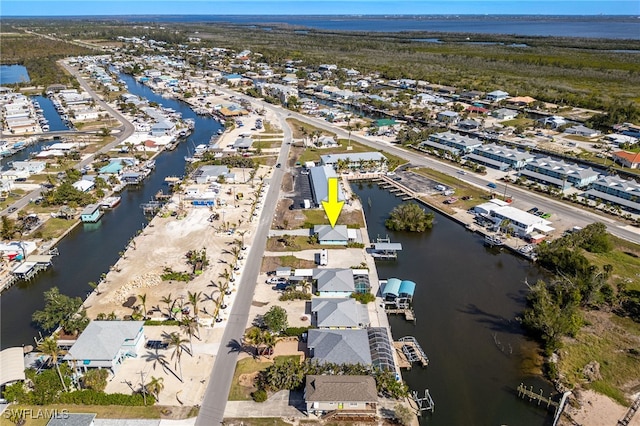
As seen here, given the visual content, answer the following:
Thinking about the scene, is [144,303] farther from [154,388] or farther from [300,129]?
[300,129]

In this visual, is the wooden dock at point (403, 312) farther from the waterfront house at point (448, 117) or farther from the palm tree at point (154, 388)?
the waterfront house at point (448, 117)

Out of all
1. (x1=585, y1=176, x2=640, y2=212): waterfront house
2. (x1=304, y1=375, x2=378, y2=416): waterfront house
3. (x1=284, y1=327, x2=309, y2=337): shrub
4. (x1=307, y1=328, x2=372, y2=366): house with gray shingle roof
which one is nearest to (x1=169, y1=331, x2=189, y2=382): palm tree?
(x1=284, y1=327, x2=309, y2=337): shrub

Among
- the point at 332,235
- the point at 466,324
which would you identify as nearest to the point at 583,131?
the point at 332,235

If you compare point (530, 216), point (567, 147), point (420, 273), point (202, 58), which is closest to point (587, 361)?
point (420, 273)

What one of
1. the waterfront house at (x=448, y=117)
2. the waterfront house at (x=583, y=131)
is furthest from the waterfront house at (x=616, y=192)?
the waterfront house at (x=448, y=117)

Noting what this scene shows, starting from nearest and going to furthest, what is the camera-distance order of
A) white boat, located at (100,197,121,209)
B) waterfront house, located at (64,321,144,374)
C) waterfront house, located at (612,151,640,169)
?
1. waterfront house, located at (64,321,144,374)
2. white boat, located at (100,197,121,209)
3. waterfront house, located at (612,151,640,169)

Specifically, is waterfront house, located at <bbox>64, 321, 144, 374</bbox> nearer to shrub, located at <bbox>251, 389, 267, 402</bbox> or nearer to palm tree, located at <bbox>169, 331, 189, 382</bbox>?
palm tree, located at <bbox>169, 331, 189, 382</bbox>
